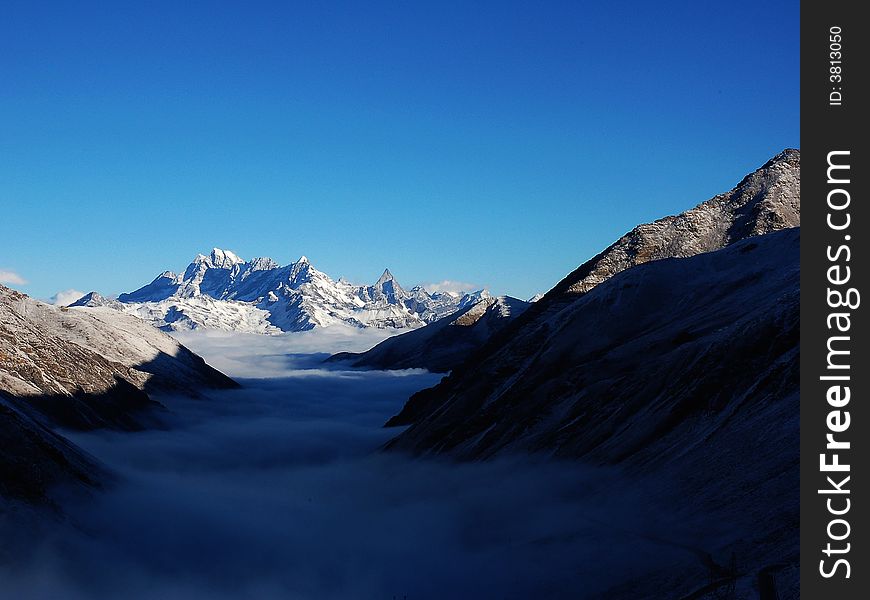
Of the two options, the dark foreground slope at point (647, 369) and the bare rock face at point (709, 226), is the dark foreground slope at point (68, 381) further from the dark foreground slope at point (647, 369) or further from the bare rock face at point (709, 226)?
the bare rock face at point (709, 226)

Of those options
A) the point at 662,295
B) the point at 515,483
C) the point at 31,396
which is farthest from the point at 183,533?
the point at 662,295

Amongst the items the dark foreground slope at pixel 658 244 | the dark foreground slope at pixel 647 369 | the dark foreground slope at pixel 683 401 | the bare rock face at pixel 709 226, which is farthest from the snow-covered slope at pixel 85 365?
the bare rock face at pixel 709 226

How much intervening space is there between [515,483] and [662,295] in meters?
33.4

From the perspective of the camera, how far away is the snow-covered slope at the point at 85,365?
77.9 m

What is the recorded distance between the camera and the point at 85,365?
320 ft

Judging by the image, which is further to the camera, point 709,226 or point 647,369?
point 709,226

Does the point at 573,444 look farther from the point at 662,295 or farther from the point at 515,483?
the point at 662,295

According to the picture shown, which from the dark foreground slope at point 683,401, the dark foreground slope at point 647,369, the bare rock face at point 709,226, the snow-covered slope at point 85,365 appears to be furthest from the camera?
the bare rock face at point 709,226

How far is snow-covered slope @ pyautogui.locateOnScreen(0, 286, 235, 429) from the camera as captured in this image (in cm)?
7788

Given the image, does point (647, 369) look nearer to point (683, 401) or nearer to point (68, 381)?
point (683, 401)
